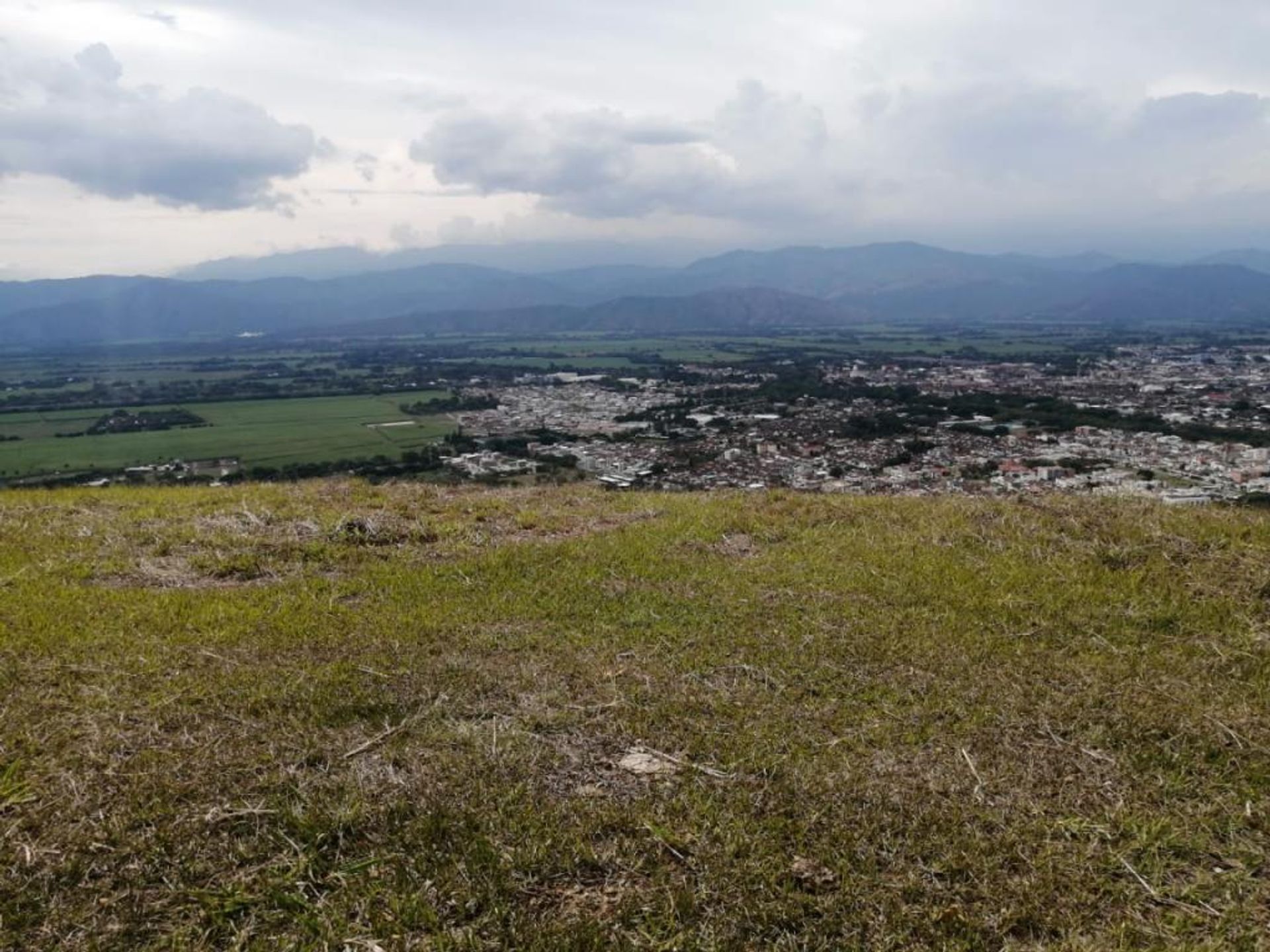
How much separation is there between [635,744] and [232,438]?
37959 mm

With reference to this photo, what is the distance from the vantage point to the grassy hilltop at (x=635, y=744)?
10.8 feet

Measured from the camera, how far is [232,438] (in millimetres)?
36719

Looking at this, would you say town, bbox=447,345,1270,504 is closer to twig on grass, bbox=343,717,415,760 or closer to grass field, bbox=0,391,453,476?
grass field, bbox=0,391,453,476

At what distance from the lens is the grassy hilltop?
330cm

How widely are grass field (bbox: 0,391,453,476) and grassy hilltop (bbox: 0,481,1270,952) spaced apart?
82.2 feet

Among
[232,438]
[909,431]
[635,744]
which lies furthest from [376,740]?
[232,438]

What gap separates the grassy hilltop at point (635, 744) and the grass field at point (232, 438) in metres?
25.1

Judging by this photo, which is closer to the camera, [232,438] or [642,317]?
[232,438]

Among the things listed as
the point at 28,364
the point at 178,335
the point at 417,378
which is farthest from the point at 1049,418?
the point at 178,335

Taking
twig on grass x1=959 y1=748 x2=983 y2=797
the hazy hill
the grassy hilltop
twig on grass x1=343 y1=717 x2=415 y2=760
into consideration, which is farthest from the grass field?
the hazy hill

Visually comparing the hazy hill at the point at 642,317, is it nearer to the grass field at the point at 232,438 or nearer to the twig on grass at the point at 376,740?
the grass field at the point at 232,438

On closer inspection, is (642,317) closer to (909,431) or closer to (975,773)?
(909,431)

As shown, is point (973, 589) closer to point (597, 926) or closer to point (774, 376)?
point (597, 926)

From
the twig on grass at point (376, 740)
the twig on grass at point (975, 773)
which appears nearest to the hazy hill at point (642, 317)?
the twig on grass at point (376, 740)
